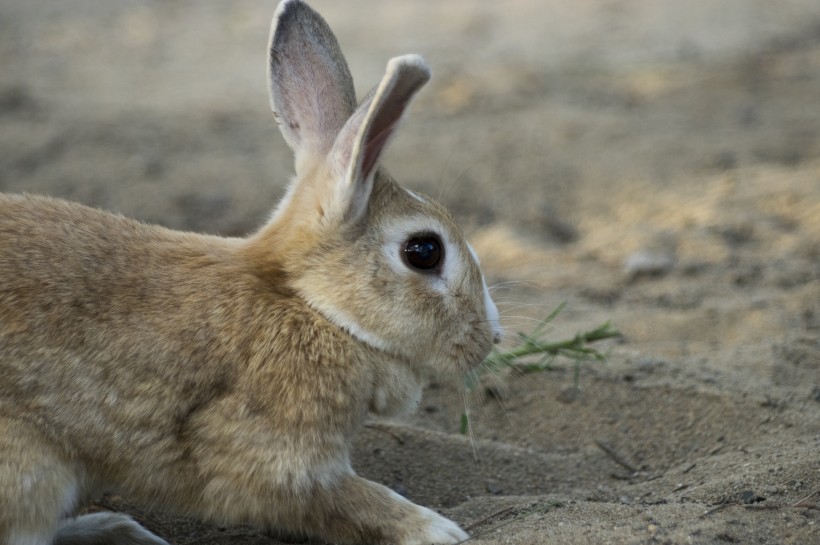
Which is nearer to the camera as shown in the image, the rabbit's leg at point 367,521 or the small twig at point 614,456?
the rabbit's leg at point 367,521

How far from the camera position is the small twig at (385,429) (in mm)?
4008

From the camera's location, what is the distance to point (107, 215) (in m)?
3.21

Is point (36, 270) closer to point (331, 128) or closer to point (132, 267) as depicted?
point (132, 267)

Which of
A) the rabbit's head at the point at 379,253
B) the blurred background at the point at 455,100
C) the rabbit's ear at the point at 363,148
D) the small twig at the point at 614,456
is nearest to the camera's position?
the rabbit's ear at the point at 363,148

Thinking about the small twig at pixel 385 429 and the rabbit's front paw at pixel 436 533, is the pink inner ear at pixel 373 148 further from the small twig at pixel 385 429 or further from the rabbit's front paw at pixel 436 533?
the small twig at pixel 385 429

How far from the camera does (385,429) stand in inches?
160

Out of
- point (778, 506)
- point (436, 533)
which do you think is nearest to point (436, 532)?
point (436, 533)

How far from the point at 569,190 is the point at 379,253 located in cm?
379

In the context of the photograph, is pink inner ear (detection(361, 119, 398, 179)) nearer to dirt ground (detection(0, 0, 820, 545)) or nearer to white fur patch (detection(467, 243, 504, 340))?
white fur patch (detection(467, 243, 504, 340))

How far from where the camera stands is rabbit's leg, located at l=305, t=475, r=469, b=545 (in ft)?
9.81

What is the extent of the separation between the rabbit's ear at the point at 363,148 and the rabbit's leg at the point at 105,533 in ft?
3.65

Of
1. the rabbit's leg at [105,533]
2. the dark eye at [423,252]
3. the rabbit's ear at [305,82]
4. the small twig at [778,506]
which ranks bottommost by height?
the rabbit's leg at [105,533]

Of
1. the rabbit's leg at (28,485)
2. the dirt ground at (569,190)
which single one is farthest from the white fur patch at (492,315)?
the rabbit's leg at (28,485)

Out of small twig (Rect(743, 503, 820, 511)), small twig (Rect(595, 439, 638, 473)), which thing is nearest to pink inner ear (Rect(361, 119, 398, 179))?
small twig (Rect(743, 503, 820, 511))
